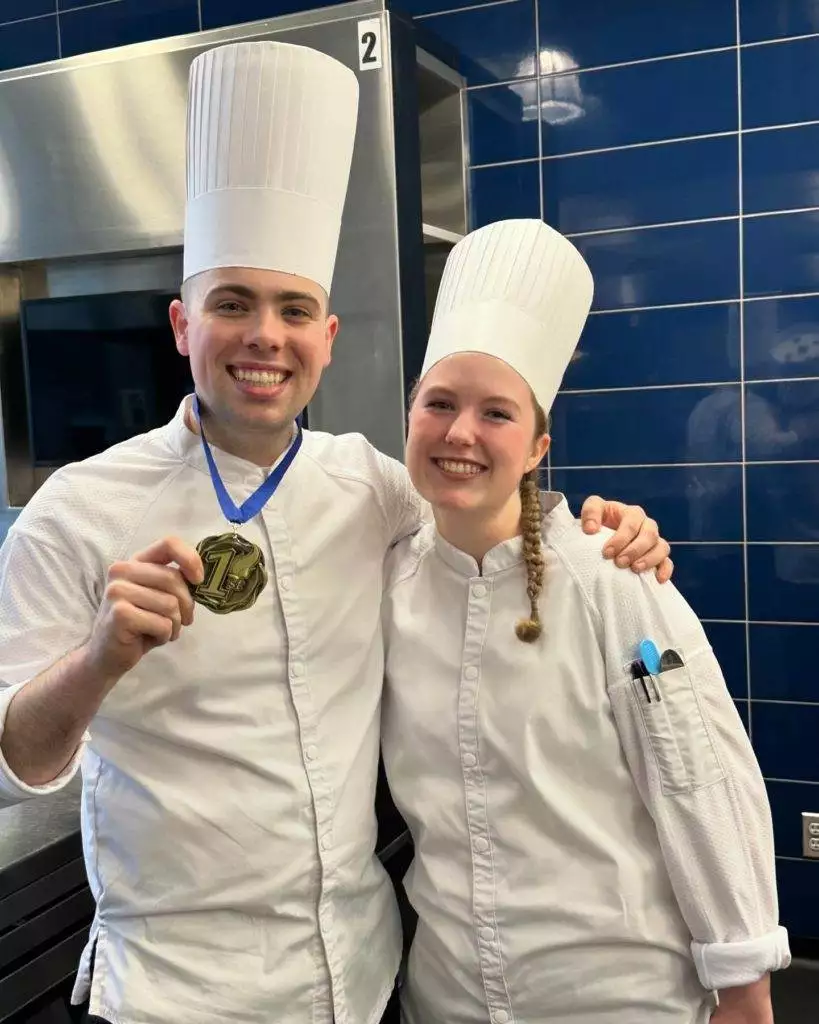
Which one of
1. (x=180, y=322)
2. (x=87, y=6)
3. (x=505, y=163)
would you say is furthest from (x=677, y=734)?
(x=87, y=6)

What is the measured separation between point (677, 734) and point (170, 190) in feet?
4.72

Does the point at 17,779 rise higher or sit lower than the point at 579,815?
higher

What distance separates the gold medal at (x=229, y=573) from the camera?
92 centimetres

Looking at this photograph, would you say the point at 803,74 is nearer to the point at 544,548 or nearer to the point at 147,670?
the point at 544,548

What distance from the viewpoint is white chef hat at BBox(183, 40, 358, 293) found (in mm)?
1025

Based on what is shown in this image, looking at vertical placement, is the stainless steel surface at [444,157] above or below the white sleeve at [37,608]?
above

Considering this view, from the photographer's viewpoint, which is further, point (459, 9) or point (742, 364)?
point (459, 9)

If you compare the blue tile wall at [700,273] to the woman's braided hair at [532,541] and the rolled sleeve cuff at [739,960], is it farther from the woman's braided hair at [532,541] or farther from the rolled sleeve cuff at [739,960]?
the rolled sleeve cuff at [739,960]

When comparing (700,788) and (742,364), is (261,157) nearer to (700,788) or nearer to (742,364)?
(700,788)

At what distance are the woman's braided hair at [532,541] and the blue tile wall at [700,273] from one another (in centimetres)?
106

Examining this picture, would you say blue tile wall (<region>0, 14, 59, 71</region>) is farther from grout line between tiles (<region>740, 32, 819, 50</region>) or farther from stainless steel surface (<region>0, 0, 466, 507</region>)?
grout line between tiles (<region>740, 32, 819, 50</region>)

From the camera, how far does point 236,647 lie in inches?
39.4

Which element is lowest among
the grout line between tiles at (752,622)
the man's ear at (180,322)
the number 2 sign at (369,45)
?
the grout line between tiles at (752,622)

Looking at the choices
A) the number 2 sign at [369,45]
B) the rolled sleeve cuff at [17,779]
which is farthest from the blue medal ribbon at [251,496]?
the number 2 sign at [369,45]
